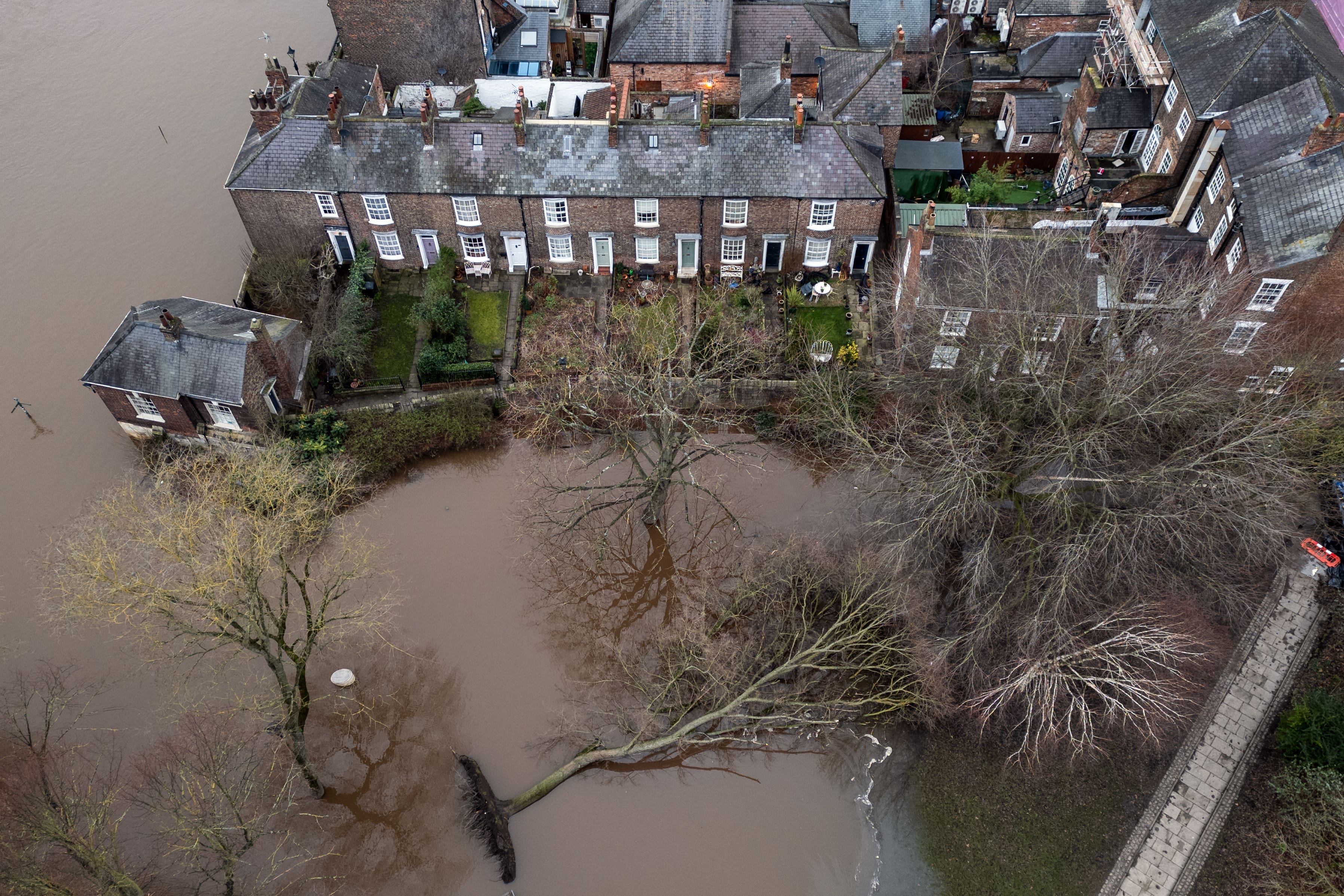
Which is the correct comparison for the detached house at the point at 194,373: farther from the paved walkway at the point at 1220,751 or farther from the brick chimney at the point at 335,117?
the paved walkway at the point at 1220,751

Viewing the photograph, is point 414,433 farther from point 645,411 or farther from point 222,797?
point 222,797

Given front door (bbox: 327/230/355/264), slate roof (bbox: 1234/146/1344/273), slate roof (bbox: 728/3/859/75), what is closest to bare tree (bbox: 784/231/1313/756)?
slate roof (bbox: 1234/146/1344/273)

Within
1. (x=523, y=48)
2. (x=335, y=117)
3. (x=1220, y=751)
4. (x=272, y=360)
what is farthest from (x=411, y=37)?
(x=1220, y=751)

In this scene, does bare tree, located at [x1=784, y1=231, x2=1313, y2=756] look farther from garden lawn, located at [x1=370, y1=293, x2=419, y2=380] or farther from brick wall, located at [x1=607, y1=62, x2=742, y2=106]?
brick wall, located at [x1=607, y1=62, x2=742, y2=106]

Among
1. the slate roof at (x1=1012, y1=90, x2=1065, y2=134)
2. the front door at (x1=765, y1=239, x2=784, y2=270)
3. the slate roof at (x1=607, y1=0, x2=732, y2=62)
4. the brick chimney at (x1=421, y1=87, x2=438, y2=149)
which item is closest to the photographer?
the brick chimney at (x1=421, y1=87, x2=438, y2=149)

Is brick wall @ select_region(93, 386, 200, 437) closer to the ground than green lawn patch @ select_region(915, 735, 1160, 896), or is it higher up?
higher up

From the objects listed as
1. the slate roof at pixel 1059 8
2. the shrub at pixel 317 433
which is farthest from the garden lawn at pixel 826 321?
the slate roof at pixel 1059 8

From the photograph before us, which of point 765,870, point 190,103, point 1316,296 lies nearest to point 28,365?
point 190,103
